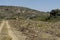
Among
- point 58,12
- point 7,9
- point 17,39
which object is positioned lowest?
point 7,9

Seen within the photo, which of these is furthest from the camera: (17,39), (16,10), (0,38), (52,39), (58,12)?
(16,10)

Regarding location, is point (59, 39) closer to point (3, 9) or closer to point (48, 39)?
point (48, 39)

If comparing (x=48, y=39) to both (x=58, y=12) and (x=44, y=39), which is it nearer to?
(x=44, y=39)

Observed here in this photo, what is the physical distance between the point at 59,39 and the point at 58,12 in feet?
121

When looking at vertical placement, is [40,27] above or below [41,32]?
below

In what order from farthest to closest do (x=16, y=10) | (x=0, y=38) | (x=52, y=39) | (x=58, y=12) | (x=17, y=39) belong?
(x=16, y=10)
(x=58, y=12)
(x=0, y=38)
(x=17, y=39)
(x=52, y=39)

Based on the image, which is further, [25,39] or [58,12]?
[58,12]

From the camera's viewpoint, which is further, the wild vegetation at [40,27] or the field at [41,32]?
the wild vegetation at [40,27]

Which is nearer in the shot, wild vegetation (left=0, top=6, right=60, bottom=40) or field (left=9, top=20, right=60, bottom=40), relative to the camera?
field (left=9, top=20, right=60, bottom=40)

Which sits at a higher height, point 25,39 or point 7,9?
point 25,39

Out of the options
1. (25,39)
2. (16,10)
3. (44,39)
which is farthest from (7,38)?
(16,10)

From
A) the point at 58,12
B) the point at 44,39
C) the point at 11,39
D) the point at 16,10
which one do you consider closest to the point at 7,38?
the point at 11,39

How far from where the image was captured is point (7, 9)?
14525cm

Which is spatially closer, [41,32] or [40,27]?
[41,32]
